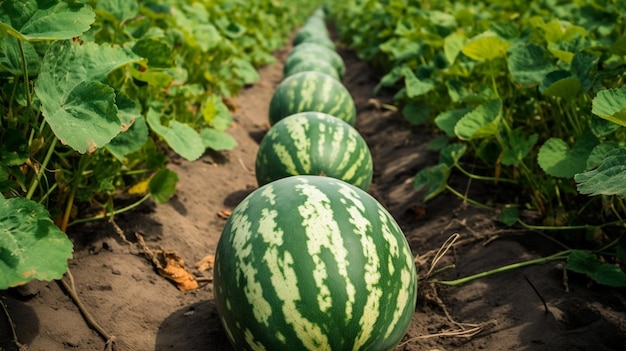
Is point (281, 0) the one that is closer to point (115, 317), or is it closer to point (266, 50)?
point (266, 50)

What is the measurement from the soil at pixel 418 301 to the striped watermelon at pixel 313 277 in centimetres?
39

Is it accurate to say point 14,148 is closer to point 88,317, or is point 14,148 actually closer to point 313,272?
point 88,317

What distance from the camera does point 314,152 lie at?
3.51 m

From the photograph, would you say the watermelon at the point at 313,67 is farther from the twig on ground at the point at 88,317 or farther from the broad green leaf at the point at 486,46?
the twig on ground at the point at 88,317

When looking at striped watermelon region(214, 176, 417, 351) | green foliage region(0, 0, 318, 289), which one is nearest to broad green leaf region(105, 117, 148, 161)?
green foliage region(0, 0, 318, 289)

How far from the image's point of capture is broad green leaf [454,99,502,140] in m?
3.21

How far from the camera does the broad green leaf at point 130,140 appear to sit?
283 cm

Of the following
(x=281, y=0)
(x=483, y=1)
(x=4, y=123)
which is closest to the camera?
(x=4, y=123)

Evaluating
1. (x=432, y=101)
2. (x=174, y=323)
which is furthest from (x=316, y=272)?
(x=432, y=101)

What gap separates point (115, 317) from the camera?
2545 mm

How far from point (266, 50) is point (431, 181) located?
21.9 feet

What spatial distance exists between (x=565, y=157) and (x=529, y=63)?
71 centimetres

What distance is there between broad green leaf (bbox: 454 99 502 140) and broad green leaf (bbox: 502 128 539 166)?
0.18m

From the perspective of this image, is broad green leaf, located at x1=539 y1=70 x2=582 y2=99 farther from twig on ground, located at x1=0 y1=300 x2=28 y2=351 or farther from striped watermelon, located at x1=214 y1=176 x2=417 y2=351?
twig on ground, located at x1=0 y1=300 x2=28 y2=351
